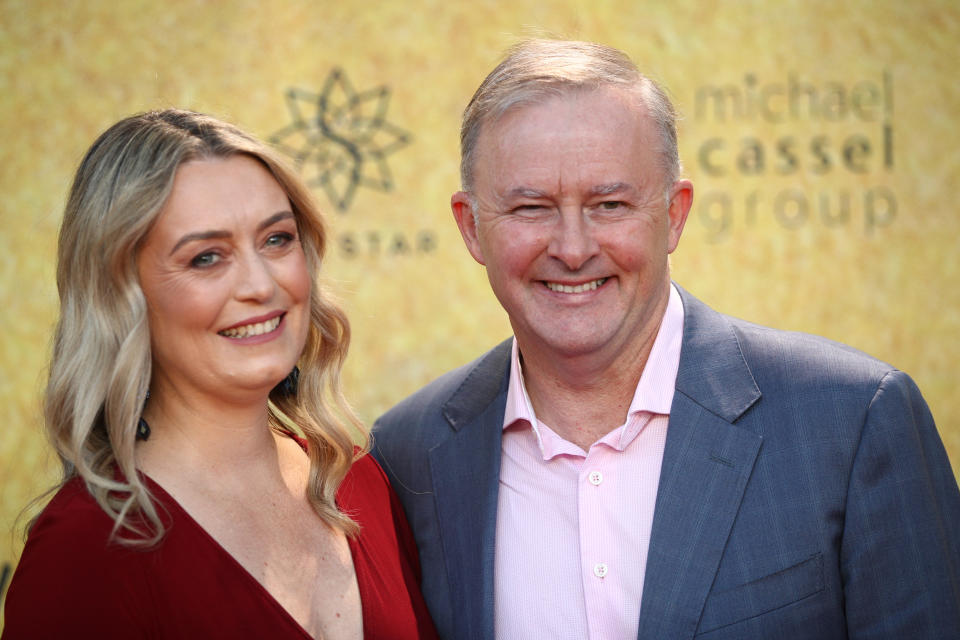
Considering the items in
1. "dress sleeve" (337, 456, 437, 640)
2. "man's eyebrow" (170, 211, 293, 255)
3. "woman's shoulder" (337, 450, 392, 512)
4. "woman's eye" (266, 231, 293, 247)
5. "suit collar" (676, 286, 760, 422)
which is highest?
"man's eyebrow" (170, 211, 293, 255)

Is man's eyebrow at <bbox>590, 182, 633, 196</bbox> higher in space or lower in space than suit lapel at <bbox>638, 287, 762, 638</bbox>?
higher

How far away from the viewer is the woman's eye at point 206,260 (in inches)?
76.6

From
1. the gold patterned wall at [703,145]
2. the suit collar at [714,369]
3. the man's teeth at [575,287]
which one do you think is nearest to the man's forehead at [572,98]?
the man's teeth at [575,287]

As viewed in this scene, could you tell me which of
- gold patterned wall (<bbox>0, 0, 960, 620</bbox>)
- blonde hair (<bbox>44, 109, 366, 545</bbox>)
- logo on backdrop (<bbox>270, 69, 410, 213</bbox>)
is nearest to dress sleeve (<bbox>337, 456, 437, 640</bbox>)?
blonde hair (<bbox>44, 109, 366, 545</bbox>)

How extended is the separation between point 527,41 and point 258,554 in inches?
50.8

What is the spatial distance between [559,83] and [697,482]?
0.88 m

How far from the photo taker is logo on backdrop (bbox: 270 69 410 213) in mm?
3309

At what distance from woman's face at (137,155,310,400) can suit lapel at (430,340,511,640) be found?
477 mm

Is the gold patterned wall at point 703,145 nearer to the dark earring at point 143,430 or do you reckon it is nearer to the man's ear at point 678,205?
the man's ear at point 678,205

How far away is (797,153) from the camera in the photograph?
134 inches

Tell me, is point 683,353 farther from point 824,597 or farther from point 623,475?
point 824,597

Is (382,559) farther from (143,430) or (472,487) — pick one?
(143,430)

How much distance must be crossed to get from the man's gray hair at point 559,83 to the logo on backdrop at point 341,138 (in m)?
1.15

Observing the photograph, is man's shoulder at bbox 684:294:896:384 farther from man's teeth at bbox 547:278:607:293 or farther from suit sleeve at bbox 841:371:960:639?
man's teeth at bbox 547:278:607:293
